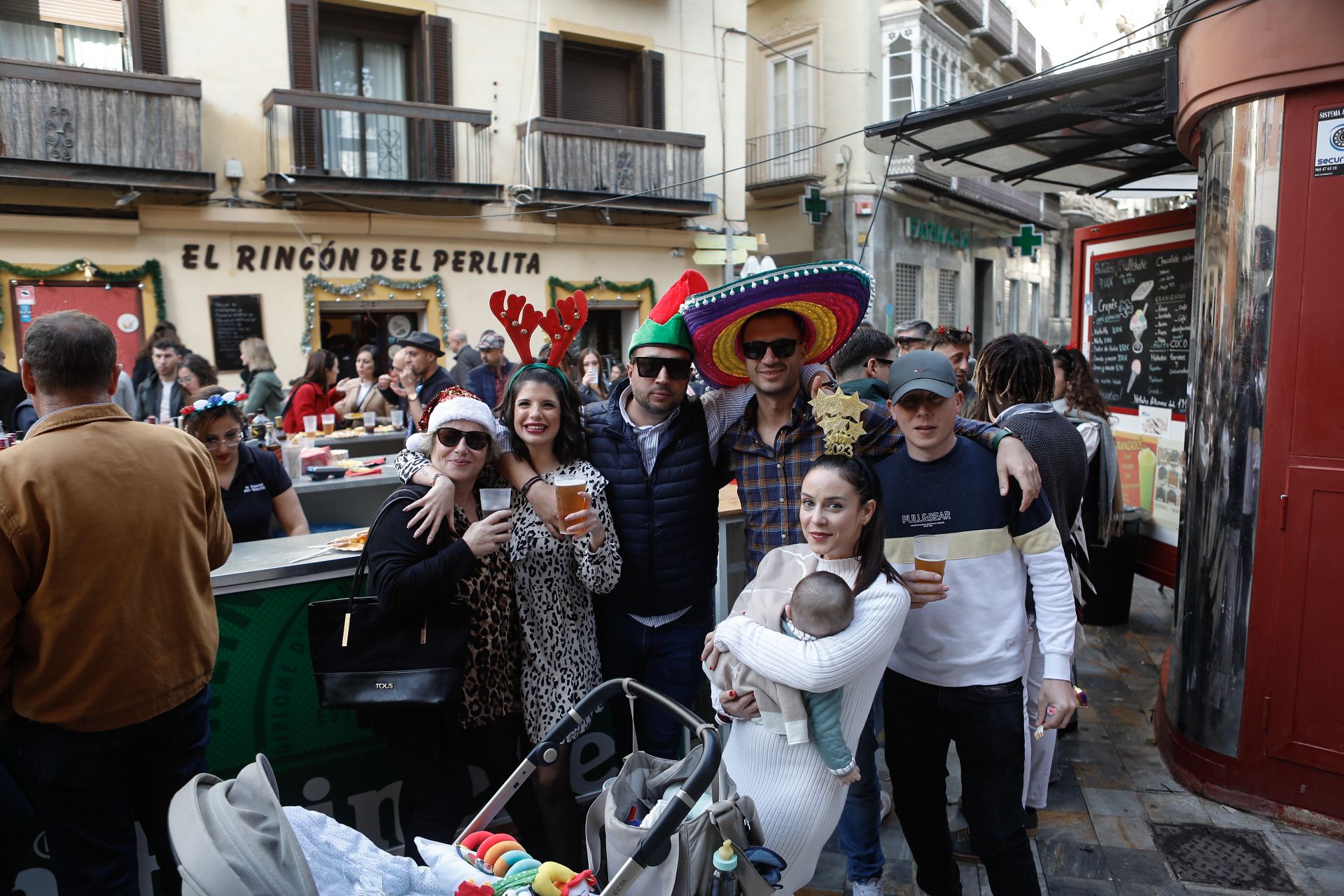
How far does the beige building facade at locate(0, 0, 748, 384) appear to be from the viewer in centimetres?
1090

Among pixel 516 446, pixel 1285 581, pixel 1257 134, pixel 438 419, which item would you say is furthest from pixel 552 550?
pixel 1257 134

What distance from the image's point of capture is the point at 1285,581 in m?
3.52

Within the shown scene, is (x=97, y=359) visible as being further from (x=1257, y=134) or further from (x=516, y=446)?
(x=1257, y=134)

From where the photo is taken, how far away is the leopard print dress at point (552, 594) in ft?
9.49

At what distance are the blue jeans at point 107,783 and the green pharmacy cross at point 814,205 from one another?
17189mm

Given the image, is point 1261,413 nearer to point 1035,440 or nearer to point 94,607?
point 1035,440

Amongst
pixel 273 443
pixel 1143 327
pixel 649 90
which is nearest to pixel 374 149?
pixel 649 90

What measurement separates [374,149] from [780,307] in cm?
1204

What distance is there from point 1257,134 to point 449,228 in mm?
12025

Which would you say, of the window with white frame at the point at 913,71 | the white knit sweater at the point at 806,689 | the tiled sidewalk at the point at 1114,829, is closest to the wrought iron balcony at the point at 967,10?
the window with white frame at the point at 913,71

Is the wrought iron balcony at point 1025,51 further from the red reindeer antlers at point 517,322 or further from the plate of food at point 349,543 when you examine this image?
the plate of food at point 349,543

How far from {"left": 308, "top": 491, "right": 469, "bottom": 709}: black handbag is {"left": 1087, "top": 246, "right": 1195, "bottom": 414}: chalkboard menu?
16.8ft

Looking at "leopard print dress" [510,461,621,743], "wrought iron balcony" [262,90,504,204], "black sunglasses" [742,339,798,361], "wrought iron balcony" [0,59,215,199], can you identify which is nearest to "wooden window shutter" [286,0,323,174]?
"wrought iron balcony" [262,90,504,204]

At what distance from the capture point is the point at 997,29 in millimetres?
23031
